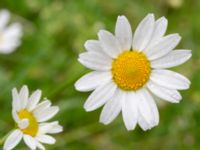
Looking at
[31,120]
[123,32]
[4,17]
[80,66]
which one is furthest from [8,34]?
[123,32]

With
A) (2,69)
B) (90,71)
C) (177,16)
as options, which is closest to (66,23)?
(2,69)

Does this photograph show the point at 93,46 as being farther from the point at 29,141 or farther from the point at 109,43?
the point at 29,141

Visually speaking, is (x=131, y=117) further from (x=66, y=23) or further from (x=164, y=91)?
(x=66, y=23)

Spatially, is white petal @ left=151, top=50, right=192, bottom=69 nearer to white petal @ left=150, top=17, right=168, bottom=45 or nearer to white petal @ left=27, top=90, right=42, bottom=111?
white petal @ left=150, top=17, right=168, bottom=45

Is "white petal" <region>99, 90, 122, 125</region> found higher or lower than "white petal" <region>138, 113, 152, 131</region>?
higher

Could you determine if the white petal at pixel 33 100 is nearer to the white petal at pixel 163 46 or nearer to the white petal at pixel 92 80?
the white petal at pixel 92 80

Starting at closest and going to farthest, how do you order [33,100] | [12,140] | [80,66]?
[12,140] → [33,100] → [80,66]

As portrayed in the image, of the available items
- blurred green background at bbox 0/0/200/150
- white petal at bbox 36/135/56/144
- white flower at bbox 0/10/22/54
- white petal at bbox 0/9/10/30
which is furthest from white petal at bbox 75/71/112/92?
white petal at bbox 0/9/10/30
